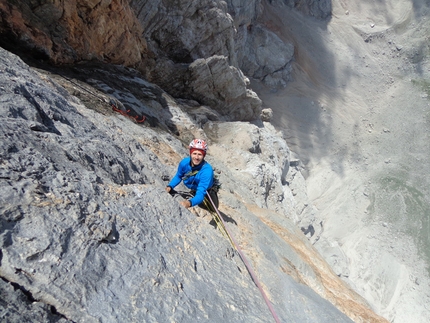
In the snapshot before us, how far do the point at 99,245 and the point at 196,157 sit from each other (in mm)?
2373

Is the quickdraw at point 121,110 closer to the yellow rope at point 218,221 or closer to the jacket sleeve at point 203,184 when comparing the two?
the yellow rope at point 218,221

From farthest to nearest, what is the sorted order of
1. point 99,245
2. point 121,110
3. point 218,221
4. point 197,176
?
point 121,110
point 218,221
point 197,176
point 99,245

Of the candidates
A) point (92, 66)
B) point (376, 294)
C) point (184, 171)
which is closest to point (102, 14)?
point (92, 66)

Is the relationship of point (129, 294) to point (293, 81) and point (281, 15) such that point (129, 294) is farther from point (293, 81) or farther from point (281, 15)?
point (281, 15)

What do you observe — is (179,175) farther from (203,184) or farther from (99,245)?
(99,245)

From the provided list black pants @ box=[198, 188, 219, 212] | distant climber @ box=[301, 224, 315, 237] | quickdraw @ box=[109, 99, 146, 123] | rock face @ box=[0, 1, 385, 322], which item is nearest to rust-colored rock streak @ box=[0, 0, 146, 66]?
rock face @ box=[0, 1, 385, 322]

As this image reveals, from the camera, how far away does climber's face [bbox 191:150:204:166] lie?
4.85m

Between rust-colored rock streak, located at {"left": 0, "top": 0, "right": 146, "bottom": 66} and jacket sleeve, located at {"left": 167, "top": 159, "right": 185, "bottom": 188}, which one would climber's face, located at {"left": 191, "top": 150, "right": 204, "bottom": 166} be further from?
rust-colored rock streak, located at {"left": 0, "top": 0, "right": 146, "bottom": 66}

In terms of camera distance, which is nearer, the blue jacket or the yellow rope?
the blue jacket

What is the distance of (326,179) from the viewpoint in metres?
20.9

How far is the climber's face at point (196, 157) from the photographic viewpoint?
191 inches

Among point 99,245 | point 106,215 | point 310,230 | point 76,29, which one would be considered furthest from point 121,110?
point 310,230

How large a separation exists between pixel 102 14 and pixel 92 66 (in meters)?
1.97

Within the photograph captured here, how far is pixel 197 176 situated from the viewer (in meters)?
5.04
